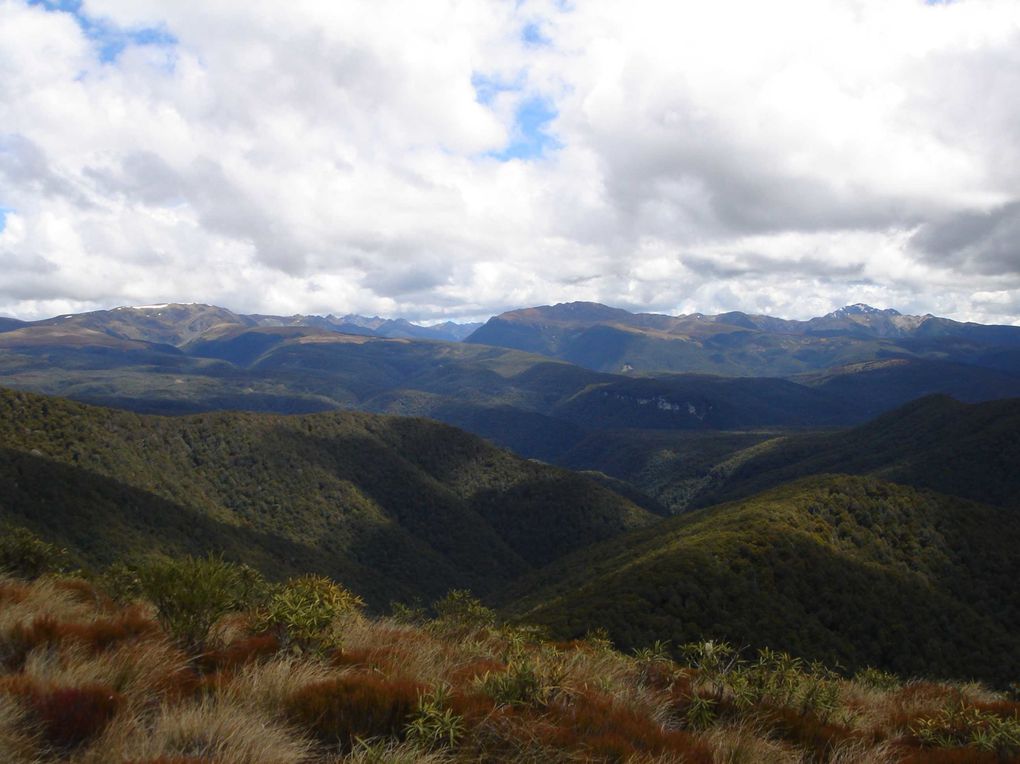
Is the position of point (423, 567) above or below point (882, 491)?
below

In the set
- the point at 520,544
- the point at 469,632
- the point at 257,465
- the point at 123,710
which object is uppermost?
the point at 123,710

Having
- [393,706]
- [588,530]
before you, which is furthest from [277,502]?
[393,706]

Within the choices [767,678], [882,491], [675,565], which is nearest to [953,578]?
[882,491]

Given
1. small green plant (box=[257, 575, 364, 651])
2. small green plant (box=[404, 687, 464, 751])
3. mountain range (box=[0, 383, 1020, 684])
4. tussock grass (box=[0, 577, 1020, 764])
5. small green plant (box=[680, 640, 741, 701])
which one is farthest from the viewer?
mountain range (box=[0, 383, 1020, 684])

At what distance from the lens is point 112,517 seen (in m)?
92.2

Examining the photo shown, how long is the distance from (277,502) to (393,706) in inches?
6542

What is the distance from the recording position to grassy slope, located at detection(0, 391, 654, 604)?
9388 centimetres

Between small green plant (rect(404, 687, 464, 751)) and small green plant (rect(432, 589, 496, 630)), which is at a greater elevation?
small green plant (rect(404, 687, 464, 751))

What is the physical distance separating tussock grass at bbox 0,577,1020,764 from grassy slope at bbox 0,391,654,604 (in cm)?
8952

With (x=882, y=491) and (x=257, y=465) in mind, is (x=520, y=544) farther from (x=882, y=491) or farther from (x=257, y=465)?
(x=882, y=491)

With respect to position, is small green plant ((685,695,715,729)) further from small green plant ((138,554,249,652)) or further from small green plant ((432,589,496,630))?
small green plant ((138,554,249,652))

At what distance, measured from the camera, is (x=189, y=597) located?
9188mm

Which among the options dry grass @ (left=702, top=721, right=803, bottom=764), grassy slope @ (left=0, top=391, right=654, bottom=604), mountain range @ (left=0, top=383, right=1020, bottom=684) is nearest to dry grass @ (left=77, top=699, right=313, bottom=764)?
dry grass @ (left=702, top=721, right=803, bottom=764)

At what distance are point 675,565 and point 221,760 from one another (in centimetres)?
5844
